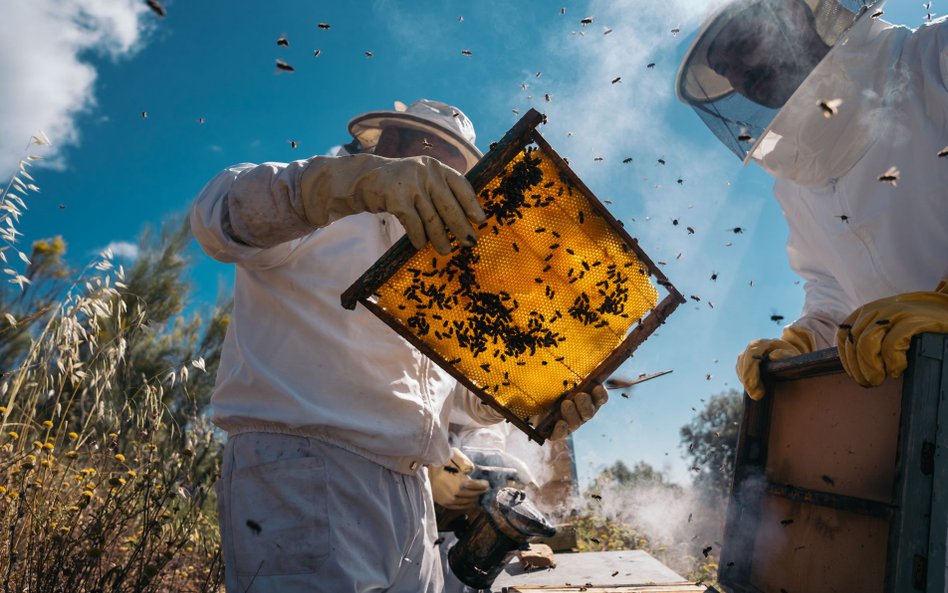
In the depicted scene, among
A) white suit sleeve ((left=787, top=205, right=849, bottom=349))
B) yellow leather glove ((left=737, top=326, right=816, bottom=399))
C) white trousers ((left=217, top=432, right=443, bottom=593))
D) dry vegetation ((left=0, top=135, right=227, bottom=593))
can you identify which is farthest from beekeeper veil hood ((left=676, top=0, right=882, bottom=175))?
dry vegetation ((left=0, top=135, right=227, bottom=593))

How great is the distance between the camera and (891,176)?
2902 mm

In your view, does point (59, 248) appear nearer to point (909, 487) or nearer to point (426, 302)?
point (426, 302)

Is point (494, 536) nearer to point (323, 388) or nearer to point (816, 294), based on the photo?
point (323, 388)

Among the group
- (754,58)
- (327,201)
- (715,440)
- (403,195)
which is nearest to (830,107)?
(754,58)

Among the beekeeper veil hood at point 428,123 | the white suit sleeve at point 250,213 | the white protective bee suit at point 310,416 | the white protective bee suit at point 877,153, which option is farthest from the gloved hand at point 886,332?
the beekeeper veil hood at point 428,123

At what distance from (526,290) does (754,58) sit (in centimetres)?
220

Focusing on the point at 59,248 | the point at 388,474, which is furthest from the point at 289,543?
the point at 59,248

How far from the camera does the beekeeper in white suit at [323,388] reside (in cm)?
206

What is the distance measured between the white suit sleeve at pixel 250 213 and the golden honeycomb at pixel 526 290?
1.37ft

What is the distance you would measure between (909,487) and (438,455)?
159cm

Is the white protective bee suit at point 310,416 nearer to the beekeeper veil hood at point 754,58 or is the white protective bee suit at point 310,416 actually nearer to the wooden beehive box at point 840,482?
the wooden beehive box at point 840,482

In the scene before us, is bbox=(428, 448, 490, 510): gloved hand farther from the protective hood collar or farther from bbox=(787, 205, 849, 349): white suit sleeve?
the protective hood collar

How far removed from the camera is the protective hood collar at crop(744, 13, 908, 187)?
3.07 m

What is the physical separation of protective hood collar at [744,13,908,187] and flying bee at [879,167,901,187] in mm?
243
